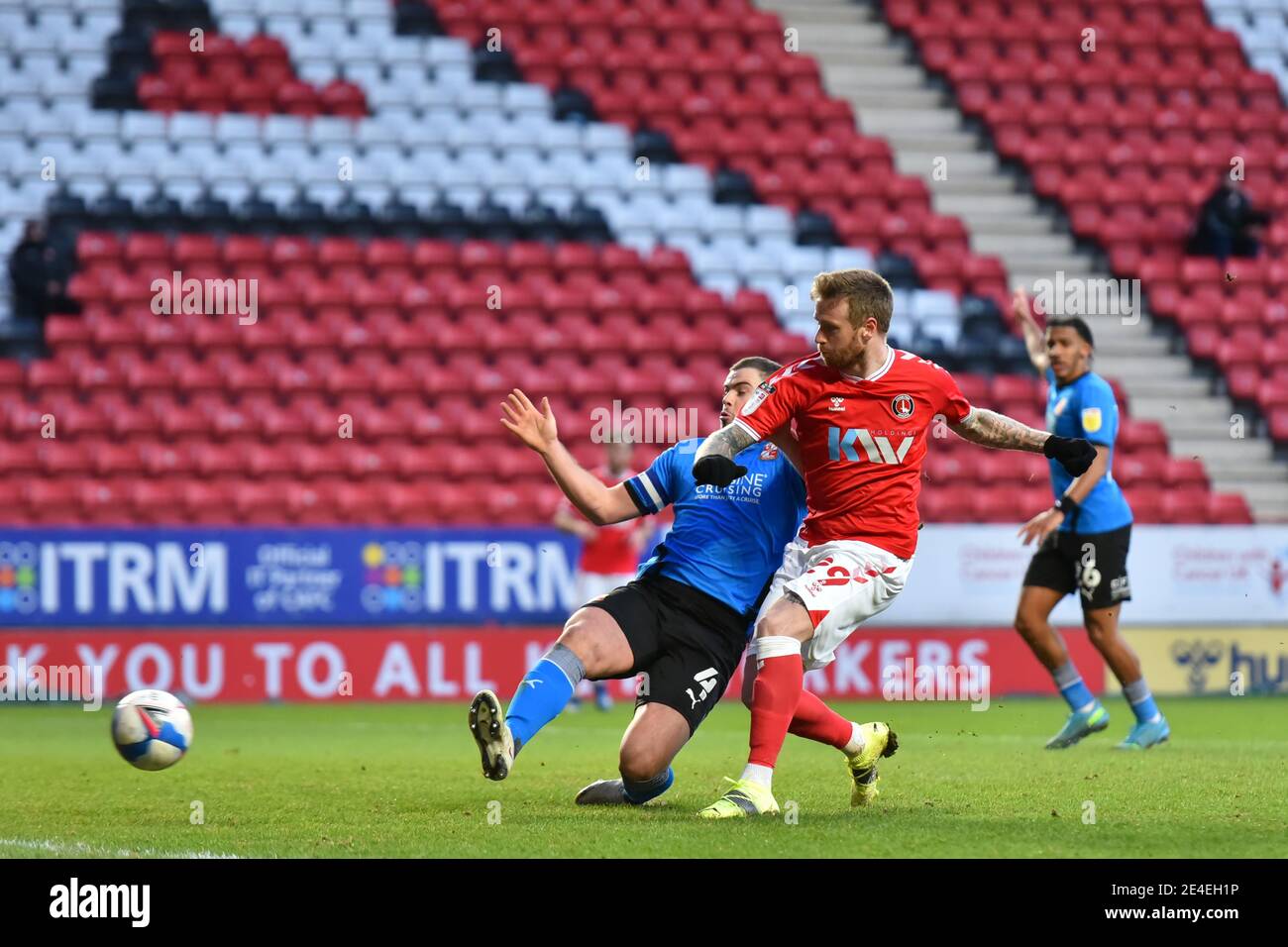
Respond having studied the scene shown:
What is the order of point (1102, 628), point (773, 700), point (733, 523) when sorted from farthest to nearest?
1. point (1102, 628)
2. point (733, 523)
3. point (773, 700)

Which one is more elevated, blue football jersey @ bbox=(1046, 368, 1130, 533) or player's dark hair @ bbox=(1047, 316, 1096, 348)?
player's dark hair @ bbox=(1047, 316, 1096, 348)

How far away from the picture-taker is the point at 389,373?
1623cm

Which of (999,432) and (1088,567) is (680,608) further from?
(1088,567)

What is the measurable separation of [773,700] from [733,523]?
2.96 ft

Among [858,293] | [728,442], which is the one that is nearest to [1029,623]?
[858,293]

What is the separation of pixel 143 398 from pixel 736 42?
26.1ft

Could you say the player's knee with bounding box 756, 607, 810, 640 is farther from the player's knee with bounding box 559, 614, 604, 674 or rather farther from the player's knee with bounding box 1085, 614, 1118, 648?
the player's knee with bounding box 1085, 614, 1118, 648

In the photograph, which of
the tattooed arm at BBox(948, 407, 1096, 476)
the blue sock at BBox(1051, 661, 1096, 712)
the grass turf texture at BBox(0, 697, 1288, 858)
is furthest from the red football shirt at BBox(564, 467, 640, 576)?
the tattooed arm at BBox(948, 407, 1096, 476)

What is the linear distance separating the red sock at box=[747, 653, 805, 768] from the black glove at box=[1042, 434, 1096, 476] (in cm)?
125

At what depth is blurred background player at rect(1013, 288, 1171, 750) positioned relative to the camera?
31.6ft

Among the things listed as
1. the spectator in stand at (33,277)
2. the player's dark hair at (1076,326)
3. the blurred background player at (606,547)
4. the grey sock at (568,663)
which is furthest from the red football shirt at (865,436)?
the spectator in stand at (33,277)

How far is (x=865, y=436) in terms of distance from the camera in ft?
21.6

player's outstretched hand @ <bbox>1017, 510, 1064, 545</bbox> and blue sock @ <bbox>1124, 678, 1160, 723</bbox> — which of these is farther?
blue sock @ <bbox>1124, 678, 1160, 723</bbox>

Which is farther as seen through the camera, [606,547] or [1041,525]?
[606,547]
